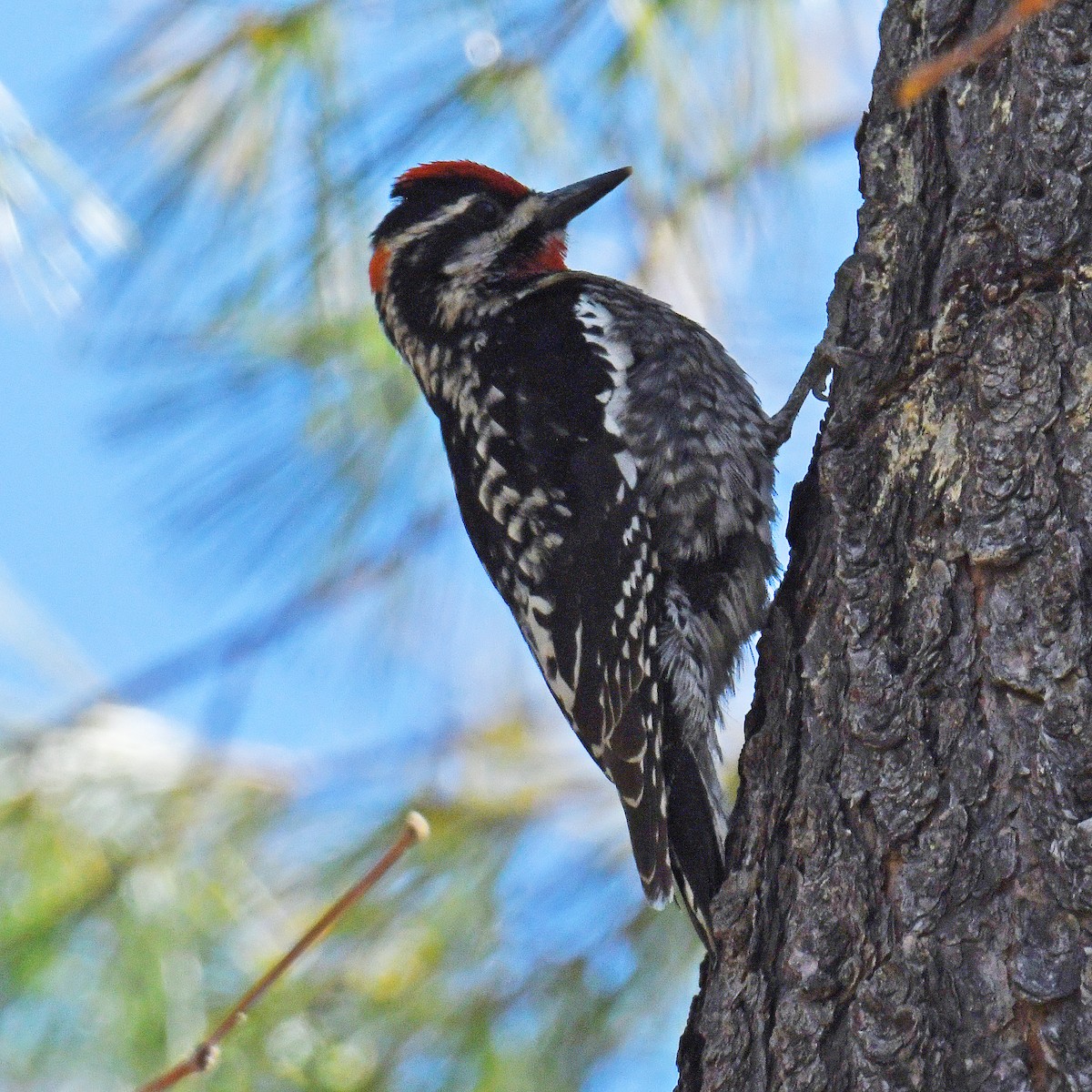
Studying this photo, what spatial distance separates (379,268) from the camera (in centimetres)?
319

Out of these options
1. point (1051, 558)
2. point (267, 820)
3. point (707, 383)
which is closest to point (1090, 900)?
point (1051, 558)

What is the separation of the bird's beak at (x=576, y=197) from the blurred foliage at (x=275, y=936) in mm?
1161

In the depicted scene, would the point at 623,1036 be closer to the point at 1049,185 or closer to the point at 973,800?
the point at 973,800

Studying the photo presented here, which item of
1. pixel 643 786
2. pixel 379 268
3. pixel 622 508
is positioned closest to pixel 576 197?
pixel 379 268

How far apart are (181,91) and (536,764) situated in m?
1.54

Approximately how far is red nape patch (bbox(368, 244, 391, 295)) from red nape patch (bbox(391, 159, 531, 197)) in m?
0.13

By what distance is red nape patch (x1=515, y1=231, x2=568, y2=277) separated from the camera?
3309 millimetres

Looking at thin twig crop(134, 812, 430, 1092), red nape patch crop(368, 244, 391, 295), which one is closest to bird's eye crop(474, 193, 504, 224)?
red nape patch crop(368, 244, 391, 295)

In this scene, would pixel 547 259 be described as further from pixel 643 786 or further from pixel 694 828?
pixel 694 828

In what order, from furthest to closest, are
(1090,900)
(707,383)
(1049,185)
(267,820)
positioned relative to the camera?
(267,820)
(707,383)
(1049,185)
(1090,900)

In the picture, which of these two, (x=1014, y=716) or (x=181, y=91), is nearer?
(x=1014, y=716)

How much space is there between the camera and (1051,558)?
1665 mm

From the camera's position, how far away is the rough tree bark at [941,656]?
1559 millimetres

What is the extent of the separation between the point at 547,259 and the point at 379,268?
38 centimetres
